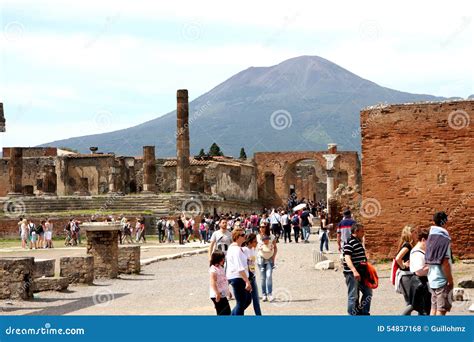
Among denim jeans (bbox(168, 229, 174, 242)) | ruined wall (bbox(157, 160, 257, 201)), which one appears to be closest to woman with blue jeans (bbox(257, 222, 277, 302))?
denim jeans (bbox(168, 229, 174, 242))

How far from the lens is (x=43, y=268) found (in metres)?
18.9

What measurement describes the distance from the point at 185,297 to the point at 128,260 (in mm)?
5750

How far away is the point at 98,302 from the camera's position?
1541cm

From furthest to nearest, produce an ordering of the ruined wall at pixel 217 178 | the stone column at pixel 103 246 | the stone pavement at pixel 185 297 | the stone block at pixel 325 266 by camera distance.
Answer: the ruined wall at pixel 217 178 → the stone block at pixel 325 266 → the stone column at pixel 103 246 → the stone pavement at pixel 185 297

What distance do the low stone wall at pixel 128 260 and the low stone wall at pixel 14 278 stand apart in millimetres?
5890

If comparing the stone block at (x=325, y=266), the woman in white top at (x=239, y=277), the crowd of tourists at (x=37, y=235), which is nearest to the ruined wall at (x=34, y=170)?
the crowd of tourists at (x=37, y=235)

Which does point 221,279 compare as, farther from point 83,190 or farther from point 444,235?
point 83,190

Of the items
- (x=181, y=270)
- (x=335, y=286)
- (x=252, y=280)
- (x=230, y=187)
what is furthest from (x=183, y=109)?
(x=252, y=280)

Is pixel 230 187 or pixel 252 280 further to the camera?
→ pixel 230 187

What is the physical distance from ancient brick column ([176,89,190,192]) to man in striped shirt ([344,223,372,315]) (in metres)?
40.3

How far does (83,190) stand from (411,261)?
57223 millimetres

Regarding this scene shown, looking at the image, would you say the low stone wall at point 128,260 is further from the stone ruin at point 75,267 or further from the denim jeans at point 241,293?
the denim jeans at point 241,293

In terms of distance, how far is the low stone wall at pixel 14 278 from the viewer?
1546 centimetres

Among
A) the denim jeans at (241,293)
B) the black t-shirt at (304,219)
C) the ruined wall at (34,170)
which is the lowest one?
the denim jeans at (241,293)
